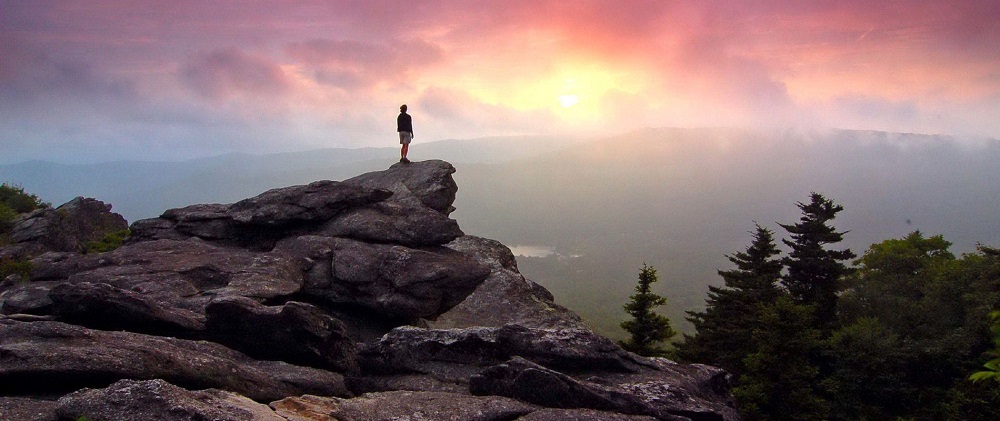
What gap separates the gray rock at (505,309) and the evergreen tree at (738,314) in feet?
104

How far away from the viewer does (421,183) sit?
1401 inches

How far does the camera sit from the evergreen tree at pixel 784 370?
35.8m

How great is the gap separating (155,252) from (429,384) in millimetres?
17804

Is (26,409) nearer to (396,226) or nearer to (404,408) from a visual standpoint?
(404,408)

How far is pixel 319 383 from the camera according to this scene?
635 inches

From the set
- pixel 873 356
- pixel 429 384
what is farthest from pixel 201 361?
pixel 873 356

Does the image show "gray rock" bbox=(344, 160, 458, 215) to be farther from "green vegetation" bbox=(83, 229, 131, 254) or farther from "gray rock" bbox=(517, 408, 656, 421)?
"gray rock" bbox=(517, 408, 656, 421)

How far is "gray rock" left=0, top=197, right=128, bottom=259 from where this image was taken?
39.8 metres

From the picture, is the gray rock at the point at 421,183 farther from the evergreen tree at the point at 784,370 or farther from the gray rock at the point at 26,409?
the evergreen tree at the point at 784,370

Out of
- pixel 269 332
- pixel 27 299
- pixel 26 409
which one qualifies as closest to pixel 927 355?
pixel 269 332

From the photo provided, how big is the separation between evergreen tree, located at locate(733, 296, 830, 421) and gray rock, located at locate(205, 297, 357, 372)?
101 feet

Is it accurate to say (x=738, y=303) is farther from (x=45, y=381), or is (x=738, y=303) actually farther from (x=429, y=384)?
(x=45, y=381)

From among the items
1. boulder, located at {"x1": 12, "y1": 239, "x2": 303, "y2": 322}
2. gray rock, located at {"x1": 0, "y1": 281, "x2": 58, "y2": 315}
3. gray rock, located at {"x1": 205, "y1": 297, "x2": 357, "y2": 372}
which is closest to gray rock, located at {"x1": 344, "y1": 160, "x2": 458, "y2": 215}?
boulder, located at {"x1": 12, "y1": 239, "x2": 303, "y2": 322}

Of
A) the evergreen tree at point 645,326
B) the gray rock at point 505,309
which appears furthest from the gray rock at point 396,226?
the evergreen tree at point 645,326
